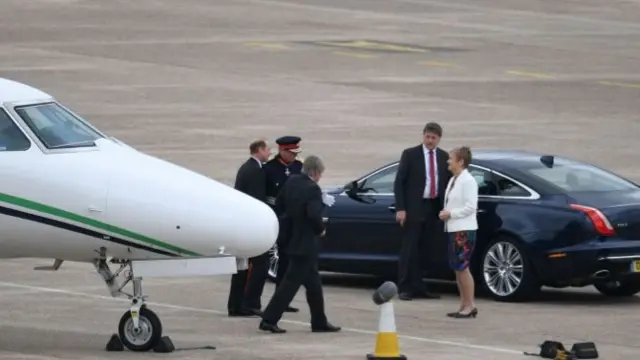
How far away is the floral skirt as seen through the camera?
17656 mm

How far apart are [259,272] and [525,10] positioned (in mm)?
34994

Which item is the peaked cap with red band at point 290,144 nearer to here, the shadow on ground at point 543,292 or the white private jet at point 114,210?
the shadow on ground at point 543,292

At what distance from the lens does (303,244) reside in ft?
53.9

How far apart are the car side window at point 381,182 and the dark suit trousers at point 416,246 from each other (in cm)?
80

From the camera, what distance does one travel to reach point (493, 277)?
1858 cm

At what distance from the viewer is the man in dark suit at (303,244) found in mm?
16406

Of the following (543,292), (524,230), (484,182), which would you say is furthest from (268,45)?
(524,230)

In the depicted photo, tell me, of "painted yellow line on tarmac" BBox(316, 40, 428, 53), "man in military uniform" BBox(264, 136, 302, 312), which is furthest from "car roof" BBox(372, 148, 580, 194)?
"painted yellow line on tarmac" BBox(316, 40, 428, 53)

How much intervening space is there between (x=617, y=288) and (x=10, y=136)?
6743mm

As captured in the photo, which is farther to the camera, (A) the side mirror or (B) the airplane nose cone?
(A) the side mirror

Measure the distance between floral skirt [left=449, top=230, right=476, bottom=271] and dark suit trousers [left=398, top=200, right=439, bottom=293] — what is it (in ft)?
3.24

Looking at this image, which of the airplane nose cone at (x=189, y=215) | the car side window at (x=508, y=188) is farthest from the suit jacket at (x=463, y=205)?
the airplane nose cone at (x=189, y=215)

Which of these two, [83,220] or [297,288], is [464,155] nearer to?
[297,288]

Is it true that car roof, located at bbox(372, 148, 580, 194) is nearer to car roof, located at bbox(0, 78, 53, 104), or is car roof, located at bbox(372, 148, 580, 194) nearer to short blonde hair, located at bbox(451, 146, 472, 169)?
short blonde hair, located at bbox(451, 146, 472, 169)
